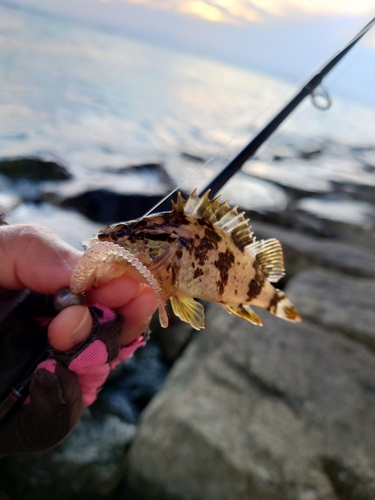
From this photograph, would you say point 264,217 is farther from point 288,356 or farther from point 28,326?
point 28,326

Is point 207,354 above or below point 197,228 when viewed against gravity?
below

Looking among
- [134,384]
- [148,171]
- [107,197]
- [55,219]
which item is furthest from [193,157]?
[134,384]

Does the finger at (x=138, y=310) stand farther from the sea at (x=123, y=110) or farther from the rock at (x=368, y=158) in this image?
the rock at (x=368, y=158)

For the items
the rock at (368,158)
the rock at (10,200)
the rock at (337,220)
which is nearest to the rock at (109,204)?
the rock at (10,200)

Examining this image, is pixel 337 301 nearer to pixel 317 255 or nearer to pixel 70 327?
pixel 317 255

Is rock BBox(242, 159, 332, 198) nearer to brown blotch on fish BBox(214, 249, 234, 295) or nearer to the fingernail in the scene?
brown blotch on fish BBox(214, 249, 234, 295)

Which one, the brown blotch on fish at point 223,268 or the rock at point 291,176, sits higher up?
the brown blotch on fish at point 223,268

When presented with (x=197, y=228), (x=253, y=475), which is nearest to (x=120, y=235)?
(x=197, y=228)
